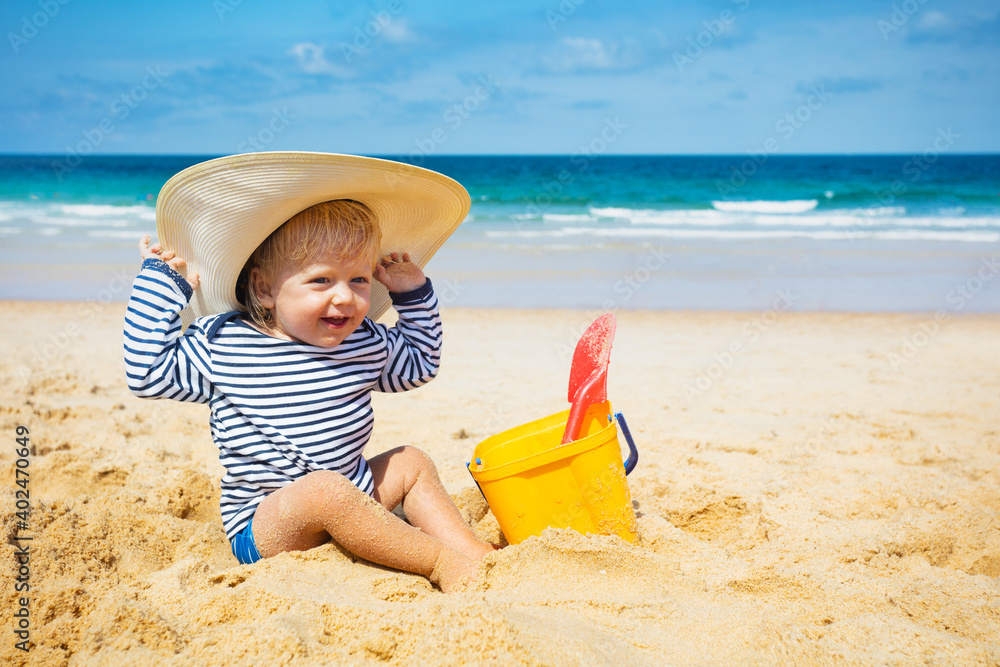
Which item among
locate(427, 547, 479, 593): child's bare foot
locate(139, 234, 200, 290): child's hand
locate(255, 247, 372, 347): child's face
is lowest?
locate(427, 547, 479, 593): child's bare foot

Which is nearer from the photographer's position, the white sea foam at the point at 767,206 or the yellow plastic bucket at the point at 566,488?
the yellow plastic bucket at the point at 566,488

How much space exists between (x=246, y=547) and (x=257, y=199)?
95 centimetres

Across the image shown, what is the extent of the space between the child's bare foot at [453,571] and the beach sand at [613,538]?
4 centimetres

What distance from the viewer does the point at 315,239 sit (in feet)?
6.68

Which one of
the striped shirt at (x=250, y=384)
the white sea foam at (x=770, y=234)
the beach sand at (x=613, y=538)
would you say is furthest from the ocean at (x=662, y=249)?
the striped shirt at (x=250, y=384)

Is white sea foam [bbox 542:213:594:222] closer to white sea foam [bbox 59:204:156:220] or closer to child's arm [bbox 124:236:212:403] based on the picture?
white sea foam [bbox 59:204:156:220]

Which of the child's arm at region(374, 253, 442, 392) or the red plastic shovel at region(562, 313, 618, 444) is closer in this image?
the red plastic shovel at region(562, 313, 618, 444)

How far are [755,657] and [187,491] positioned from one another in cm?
198

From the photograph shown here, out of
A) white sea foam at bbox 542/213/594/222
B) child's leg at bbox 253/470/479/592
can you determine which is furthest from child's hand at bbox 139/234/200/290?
white sea foam at bbox 542/213/594/222

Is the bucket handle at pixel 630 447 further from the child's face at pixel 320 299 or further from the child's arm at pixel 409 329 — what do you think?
the child's face at pixel 320 299

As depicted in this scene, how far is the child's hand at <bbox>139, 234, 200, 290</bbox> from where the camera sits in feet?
6.84

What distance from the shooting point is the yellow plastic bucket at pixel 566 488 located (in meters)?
2.01

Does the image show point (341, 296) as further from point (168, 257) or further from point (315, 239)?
point (168, 257)

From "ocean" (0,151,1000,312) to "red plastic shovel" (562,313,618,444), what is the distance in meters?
4.63
